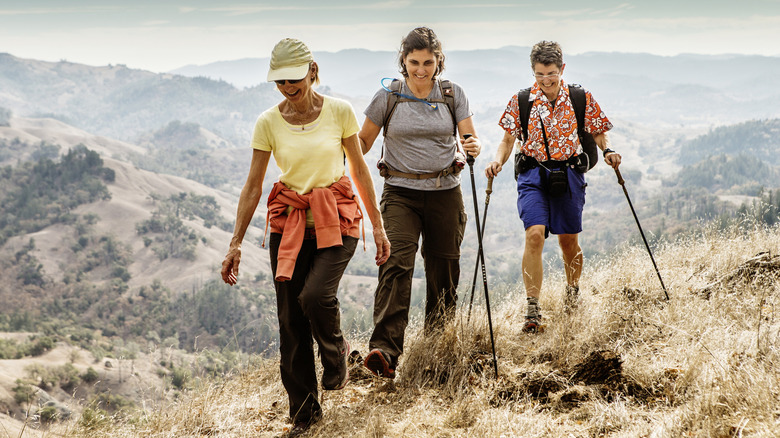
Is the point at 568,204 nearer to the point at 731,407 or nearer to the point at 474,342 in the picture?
the point at 474,342

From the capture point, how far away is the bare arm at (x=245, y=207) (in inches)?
129

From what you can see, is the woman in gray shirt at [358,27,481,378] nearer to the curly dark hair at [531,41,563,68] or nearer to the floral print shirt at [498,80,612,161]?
the floral print shirt at [498,80,612,161]

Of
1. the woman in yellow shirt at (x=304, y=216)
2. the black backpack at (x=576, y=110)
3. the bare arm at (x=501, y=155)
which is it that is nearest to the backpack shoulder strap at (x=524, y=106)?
the black backpack at (x=576, y=110)

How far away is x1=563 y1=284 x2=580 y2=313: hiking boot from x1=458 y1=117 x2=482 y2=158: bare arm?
4.74 ft

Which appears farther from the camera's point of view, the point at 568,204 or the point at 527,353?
the point at 568,204

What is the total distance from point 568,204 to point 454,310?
1.15 m

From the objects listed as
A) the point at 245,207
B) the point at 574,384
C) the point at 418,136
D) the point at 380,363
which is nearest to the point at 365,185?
the point at 245,207

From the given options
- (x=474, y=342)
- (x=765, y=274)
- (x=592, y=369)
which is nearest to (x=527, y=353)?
(x=474, y=342)

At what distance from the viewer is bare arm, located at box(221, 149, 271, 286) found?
3270 mm

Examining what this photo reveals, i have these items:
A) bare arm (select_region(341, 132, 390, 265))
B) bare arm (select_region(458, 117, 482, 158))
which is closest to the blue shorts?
bare arm (select_region(458, 117, 482, 158))

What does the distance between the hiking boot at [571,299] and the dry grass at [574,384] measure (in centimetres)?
15

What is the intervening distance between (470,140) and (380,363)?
154 cm

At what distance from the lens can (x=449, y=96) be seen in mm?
4176

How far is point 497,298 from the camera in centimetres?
663
